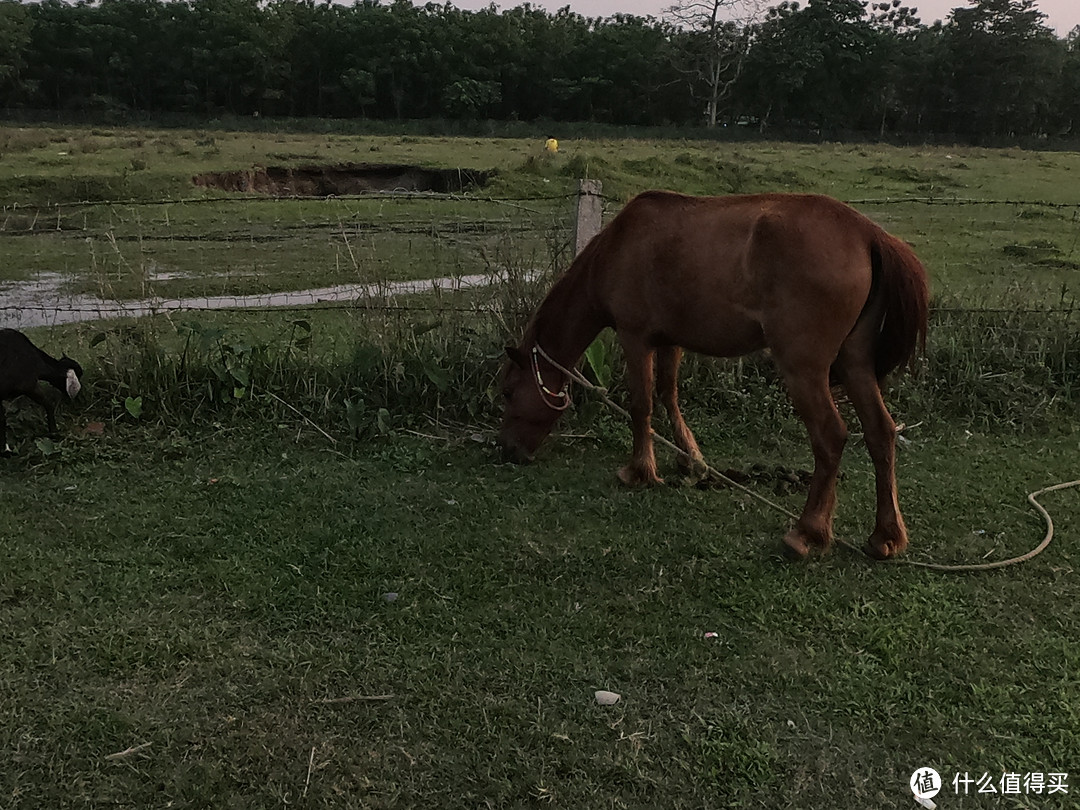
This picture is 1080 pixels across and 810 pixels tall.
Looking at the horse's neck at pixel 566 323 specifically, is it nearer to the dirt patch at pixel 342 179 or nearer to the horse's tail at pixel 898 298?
the horse's tail at pixel 898 298

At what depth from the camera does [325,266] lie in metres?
10.7

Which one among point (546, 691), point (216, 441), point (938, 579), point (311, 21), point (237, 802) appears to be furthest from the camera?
point (311, 21)

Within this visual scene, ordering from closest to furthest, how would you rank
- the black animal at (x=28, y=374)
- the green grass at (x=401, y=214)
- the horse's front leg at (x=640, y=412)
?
the horse's front leg at (x=640, y=412)
the black animal at (x=28, y=374)
the green grass at (x=401, y=214)

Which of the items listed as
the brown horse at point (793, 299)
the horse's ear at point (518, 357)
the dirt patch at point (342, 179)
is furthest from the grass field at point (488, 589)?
the dirt patch at point (342, 179)

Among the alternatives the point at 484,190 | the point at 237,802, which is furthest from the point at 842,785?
the point at 484,190

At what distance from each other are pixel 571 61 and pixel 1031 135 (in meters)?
30.5

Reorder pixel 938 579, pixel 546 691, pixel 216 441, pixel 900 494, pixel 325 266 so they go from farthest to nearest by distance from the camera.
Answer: pixel 325 266
pixel 216 441
pixel 900 494
pixel 938 579
pixel 546 691

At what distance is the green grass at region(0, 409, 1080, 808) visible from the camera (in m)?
2.41

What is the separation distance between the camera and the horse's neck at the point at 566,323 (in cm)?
443

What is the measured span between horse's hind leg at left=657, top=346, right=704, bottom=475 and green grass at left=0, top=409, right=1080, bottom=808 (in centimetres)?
17

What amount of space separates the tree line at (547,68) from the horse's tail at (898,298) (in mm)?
51736

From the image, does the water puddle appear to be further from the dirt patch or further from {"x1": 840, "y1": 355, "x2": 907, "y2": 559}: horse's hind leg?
the dirt patch

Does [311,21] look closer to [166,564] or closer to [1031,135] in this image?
[1031,135]

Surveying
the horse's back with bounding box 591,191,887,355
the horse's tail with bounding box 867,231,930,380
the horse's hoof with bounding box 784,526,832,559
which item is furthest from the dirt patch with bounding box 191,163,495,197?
the horse's hoof with bounding box 784,526,832,559
